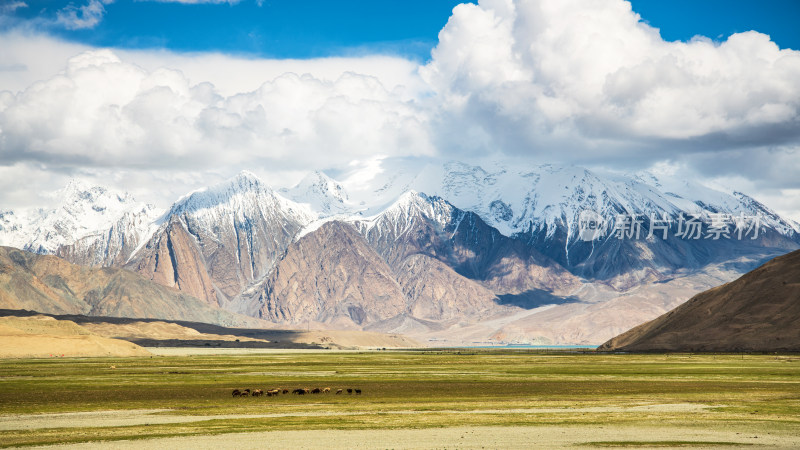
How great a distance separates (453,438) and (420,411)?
1390cm

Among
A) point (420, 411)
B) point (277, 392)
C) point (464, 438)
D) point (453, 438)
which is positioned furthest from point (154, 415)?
point (464, 438)

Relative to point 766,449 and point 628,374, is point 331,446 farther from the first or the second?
point 628,374

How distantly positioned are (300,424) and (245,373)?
61172 mm

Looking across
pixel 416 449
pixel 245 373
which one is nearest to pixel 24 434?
pixel 416 449

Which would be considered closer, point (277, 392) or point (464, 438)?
point (464, 438)

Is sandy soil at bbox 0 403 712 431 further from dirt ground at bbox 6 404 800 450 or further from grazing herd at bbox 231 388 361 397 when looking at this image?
grazing herd at bbox 231 388 361 397

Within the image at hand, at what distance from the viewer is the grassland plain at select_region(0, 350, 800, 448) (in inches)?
1767

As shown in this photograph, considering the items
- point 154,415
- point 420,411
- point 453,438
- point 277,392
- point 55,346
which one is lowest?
point 55,346

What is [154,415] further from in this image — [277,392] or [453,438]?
[453,438]

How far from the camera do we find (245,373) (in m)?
110

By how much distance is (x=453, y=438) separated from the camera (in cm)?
4438

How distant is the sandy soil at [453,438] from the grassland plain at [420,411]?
0.10 m

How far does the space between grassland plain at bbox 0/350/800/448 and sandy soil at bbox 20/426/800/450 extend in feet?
0.34

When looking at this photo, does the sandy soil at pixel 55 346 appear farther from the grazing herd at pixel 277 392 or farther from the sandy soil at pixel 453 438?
the sandy soil at pixel 453 438
